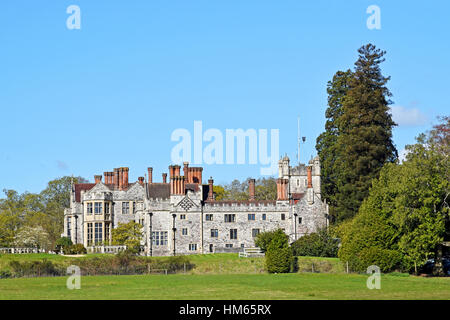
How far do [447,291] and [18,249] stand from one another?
41942mm

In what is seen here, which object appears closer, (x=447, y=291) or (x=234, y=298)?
(x=234, y=298)

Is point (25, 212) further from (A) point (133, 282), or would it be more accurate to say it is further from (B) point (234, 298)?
(B) point (234, 298)

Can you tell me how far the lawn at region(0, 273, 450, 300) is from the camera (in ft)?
114

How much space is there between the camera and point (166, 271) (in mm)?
52750

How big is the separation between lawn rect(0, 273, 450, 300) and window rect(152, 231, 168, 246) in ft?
73.3

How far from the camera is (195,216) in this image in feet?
230

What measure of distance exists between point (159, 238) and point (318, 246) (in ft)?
50.5

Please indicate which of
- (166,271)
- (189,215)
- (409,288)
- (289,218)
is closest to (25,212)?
(189,215)

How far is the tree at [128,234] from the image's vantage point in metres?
68.3

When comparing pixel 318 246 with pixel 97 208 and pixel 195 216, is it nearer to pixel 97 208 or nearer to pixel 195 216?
pixel 195 216

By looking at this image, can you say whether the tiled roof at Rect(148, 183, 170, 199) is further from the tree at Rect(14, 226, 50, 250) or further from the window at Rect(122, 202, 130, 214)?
the tree at Rect(14, 226, 50, 250)

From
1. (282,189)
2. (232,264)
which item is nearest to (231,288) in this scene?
(232,264)

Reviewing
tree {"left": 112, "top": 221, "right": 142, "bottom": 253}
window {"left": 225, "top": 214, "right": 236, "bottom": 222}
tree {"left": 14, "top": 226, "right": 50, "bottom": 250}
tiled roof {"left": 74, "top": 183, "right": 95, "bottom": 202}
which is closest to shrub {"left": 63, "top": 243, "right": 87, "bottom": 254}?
tree {"left": 112, "top": 221, "right": 142, "bottom": 253}

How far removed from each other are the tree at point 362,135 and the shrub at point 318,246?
286 centimetres
